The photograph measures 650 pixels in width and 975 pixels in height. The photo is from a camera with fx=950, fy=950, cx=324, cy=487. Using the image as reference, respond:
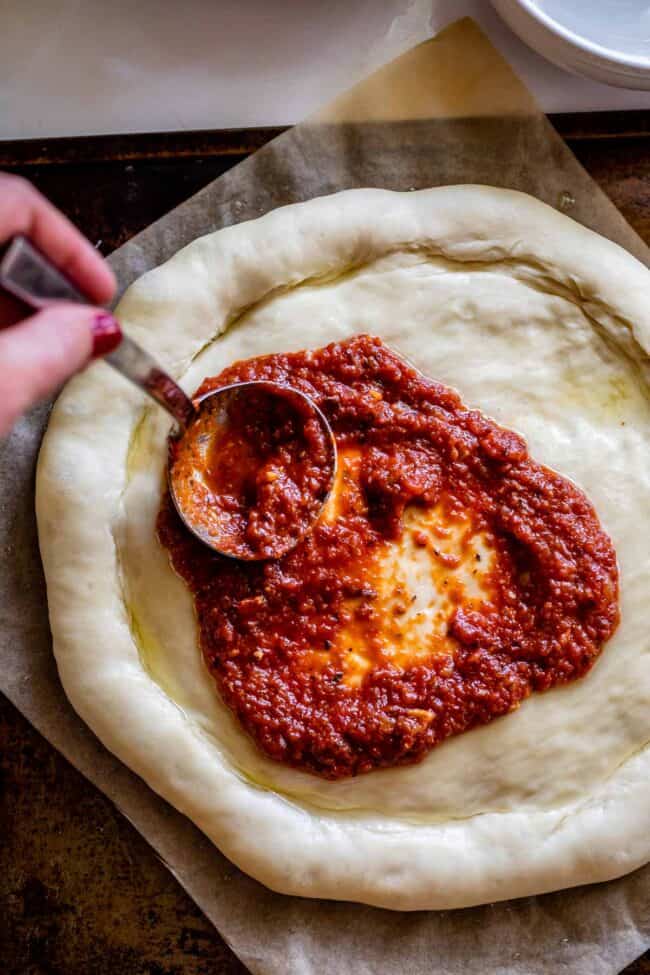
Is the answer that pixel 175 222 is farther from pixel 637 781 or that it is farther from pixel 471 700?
pixel 637 781

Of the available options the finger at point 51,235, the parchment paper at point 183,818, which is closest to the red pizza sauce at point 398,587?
the parchment paper at point 183,818

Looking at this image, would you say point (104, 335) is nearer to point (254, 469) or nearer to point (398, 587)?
point (254, 469)

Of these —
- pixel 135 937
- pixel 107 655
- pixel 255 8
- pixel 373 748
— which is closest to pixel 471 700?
pixel 373 748

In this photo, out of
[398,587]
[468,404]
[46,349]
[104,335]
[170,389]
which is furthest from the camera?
[468,404]

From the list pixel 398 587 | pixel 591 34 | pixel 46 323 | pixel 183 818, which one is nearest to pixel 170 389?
pixel 46 323

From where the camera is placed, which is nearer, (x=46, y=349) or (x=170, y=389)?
(x=46, y=349)

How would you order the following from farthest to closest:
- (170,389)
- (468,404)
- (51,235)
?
1. (468,404)
2. (170,389)
3. (51,235)

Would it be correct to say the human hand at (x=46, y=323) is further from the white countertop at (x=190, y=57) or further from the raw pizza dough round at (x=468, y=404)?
the white countertop at (x=190, y=57)
